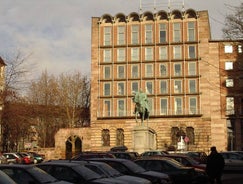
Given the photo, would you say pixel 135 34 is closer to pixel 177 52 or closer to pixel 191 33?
pixel 177 52

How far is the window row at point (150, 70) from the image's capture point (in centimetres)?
7250

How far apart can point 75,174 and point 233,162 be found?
21.7 m

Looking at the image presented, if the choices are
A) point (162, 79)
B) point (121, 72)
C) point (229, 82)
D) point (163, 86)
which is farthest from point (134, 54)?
point (229, 82)

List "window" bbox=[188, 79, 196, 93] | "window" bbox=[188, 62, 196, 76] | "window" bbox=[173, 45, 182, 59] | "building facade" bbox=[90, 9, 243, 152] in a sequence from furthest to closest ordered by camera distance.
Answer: "window" bbox=[173, 45, 182, 59] < "window" bbox=[188, 62, 196, 76] < "window" bbox=[188, 79, 196, 93] < "building facade" bbox=[90, 9, 243, 152]

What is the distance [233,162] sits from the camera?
107 ft

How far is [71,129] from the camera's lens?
243 feet

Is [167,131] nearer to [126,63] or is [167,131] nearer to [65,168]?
[126,63]

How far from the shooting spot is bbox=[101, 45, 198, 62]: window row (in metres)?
72.9

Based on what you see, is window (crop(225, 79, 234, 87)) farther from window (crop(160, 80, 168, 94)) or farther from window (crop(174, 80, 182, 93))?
window (crop(160, 80, 168, 94))

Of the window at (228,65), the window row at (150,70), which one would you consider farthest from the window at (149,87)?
the window at (228,65)

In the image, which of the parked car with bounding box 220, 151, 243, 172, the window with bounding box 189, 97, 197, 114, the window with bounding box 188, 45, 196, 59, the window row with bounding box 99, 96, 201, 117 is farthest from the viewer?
the window with bounding box 188, 45, 196, 59

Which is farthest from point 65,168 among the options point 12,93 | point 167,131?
point 167,131

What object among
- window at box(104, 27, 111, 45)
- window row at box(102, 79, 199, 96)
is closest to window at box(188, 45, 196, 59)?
window row at box(102, 79, 199, 96)

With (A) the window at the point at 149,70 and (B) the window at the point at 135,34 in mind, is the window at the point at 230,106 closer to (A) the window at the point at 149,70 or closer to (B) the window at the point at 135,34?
(A) the window at the point at 149,70
